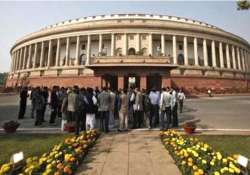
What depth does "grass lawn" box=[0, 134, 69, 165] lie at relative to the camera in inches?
305

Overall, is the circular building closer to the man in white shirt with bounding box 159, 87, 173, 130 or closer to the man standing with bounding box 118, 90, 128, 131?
the man standing with bounding box 118, 90, 128, 131

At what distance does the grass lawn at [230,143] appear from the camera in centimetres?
790

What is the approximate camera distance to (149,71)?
1097 inches

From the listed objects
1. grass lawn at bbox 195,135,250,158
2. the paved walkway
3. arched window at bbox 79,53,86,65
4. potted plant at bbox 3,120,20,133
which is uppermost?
arched window at bbox 79,53,86,65

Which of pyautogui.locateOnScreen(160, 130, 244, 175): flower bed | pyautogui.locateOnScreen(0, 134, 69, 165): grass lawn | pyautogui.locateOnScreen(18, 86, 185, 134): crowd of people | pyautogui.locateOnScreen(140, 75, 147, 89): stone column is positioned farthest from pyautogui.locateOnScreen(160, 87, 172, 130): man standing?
pyautogui.locateOnScreen(140, 75, 147, 89): stone column

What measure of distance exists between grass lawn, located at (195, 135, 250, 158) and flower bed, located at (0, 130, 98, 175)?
4.58 metres

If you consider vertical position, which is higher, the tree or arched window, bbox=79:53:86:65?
arched window, bbox=79:53:86:65

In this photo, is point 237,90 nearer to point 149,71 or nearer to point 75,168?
point 149,71

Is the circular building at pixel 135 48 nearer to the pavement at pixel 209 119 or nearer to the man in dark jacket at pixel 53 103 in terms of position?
the pavement at pixel 209 119

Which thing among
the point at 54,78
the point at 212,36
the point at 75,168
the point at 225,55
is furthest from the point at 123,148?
the point at 225,55

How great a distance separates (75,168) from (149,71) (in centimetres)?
2241

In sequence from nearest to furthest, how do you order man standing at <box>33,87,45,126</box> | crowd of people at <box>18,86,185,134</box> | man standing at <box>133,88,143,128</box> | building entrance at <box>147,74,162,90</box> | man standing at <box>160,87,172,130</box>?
crowd of people at <box>18,86,185,134</box> → man standing at <box>160,87,172,130</box> → man standing at <box>133,88,143,128</box> → man standing at <box>33,87,45,126</box> → building entrance at <box>147,74,162,90</box>

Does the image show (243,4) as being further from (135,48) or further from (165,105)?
(135,48)

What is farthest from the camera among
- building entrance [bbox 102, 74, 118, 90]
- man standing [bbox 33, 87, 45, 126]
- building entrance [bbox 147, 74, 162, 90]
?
building entrance [bbox 147, 74, 162, 90]
